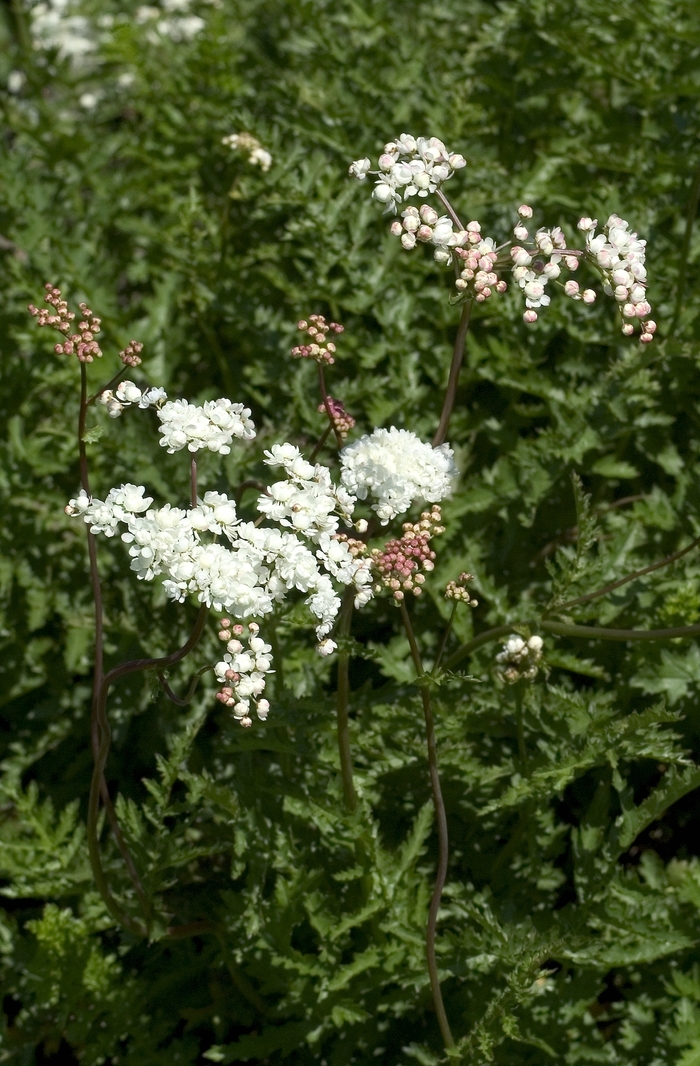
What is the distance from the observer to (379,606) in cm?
396

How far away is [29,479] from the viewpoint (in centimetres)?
398

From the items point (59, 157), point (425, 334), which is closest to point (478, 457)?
point (425, 334)

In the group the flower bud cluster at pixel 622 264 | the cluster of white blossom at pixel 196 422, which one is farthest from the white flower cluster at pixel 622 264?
the cluster of white blossom at pixel 196 422

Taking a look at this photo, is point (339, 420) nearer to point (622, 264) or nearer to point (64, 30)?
point (622, 264)

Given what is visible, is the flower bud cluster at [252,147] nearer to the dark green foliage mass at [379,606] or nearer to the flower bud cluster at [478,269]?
the dark green foliage mass at [379,606]

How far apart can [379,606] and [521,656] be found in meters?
1.26

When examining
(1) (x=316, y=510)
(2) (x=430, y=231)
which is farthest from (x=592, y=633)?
(2) (x=430, y=231)

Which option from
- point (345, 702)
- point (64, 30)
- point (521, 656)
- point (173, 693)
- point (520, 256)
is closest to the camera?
point (520, 256)

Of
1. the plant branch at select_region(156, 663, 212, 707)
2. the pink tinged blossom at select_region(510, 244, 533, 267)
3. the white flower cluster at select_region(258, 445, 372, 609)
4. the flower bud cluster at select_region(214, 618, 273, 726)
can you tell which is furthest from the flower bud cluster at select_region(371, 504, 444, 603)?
the pink tinged blossom at select_region(510, 244, 533, 267)

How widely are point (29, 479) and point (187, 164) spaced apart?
6.01 ft

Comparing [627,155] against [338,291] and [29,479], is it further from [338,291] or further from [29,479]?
[29,479]

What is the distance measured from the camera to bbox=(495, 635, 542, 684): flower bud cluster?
8.79ft

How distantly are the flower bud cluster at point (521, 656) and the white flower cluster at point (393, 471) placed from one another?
0.46m

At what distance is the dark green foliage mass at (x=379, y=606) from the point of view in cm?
304
